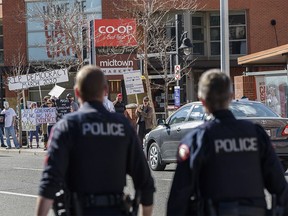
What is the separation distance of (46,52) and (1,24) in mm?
6063

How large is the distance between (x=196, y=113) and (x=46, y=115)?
995cm

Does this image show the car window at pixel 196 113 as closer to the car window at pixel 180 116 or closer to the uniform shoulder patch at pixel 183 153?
the car window at pixel 180 116

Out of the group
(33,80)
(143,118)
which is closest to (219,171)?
(143,118)

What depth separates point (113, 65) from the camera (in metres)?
26.5

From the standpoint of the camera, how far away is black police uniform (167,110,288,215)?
13.2 ft

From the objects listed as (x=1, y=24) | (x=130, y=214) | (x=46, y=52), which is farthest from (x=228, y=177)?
(x=1, y=24)

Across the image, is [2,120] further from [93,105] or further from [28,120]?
[93,105]

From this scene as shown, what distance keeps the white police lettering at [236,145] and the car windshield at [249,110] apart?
891cm

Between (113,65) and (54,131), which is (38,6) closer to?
(113,65)

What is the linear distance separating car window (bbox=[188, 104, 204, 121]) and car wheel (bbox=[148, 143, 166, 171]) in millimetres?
1473

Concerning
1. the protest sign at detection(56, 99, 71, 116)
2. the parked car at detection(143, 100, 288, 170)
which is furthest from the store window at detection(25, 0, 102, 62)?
the parked car at detection(143, 100, 288, 170)

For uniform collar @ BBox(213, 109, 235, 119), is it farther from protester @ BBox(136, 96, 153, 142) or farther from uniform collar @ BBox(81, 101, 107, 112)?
protester @ BBox(136, 96, 153, 142)

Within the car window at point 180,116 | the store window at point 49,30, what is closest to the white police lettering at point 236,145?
the car window at point 180,116

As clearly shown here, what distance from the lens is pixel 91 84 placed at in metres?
4.27
